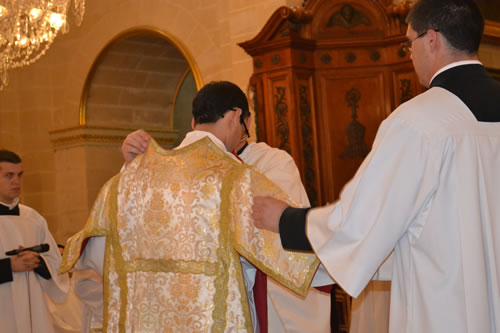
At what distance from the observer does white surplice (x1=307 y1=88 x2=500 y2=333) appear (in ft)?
7.98

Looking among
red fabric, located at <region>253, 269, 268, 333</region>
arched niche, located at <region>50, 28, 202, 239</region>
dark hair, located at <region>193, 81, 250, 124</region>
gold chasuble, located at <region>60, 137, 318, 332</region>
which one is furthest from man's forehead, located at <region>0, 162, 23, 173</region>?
arched niche, located at <region>50, 28, 202, 239</region>

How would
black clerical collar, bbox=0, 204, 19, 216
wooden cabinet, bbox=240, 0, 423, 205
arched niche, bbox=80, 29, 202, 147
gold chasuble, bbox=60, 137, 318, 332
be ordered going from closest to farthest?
1. gold chasuble, bbox=60, 137, 318, 332
2. black clerical collar, bbox=0, 204, 19, 216
3. wooden cabinet, bbox=240, 0, 423, 205
4. arched niche, bbox=80, 29, 202, 147

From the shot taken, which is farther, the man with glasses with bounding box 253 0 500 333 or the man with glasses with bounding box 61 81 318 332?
the man with glasses with bounding box 61 81 318 332

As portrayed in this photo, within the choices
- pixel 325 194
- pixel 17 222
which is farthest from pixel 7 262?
pixel 325 194

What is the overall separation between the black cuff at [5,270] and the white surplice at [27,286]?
93 millimetres

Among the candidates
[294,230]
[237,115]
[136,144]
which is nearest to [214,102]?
[237,115]

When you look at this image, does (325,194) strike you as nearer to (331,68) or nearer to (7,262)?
(331,68)

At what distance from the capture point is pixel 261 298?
3.14 meters

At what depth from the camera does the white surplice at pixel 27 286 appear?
5020 mm

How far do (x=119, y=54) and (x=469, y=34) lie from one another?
8.16 metres

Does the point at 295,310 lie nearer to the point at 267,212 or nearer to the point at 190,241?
the point at 190,241

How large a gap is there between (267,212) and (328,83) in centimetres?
465

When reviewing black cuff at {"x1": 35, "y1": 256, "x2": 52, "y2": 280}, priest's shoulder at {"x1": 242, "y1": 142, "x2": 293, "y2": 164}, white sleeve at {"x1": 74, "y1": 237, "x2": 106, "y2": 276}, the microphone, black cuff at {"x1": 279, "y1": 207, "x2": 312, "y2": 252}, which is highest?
priest's shoulder at {"x1": 242, "y1": 142, "x2": 293, "y2": 164}

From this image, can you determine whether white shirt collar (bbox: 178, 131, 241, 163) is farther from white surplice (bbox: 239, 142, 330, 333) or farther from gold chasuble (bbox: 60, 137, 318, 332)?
white surplice (bbox: 239, 142, 330, 333)
